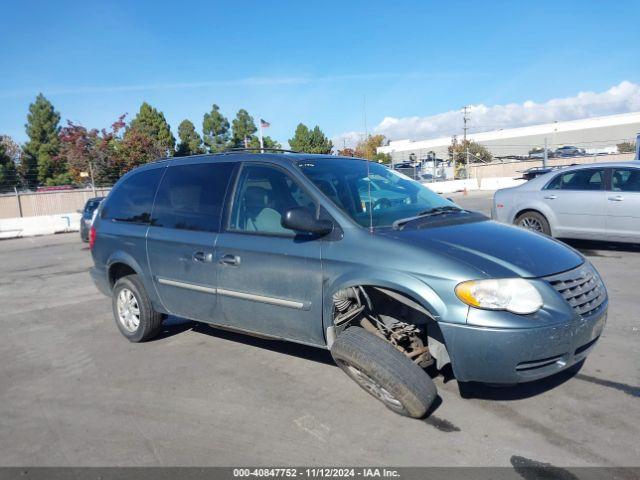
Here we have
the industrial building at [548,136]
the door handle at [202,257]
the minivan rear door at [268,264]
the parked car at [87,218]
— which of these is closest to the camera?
the minivan rear door at [268,264]

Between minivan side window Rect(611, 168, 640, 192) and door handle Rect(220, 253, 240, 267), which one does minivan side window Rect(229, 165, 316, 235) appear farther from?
minivan side window Rect(611, 168, 640, 192)

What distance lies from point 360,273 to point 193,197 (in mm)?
1960

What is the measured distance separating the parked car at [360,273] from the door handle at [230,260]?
0.01 meters

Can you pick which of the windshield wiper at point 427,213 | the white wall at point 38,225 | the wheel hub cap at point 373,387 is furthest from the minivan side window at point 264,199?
the white wall at point 38,225

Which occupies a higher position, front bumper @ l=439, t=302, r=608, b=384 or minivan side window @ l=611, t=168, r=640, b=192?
minivan side window @ l=611, t=168, r=640, b=192

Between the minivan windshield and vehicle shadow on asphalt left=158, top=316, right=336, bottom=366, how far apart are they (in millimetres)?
1426

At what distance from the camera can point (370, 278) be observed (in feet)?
11.1

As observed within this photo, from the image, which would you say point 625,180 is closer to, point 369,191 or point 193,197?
point 369,191

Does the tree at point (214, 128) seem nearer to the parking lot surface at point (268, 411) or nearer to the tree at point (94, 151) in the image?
the tree at point (94, 151)

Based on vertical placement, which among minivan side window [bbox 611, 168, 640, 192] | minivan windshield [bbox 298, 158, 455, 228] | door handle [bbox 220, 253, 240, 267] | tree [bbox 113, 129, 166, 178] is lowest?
door handle [bbox 220, 253, 240, 267]

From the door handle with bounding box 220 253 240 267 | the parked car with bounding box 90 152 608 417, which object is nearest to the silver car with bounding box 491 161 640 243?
the parked car with bounding box 90 152 608 417

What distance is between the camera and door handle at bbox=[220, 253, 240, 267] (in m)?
4.10

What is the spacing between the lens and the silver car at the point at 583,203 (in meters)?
8.14

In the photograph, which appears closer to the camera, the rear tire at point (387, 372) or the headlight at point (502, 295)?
the headlight at point (502, 295)
